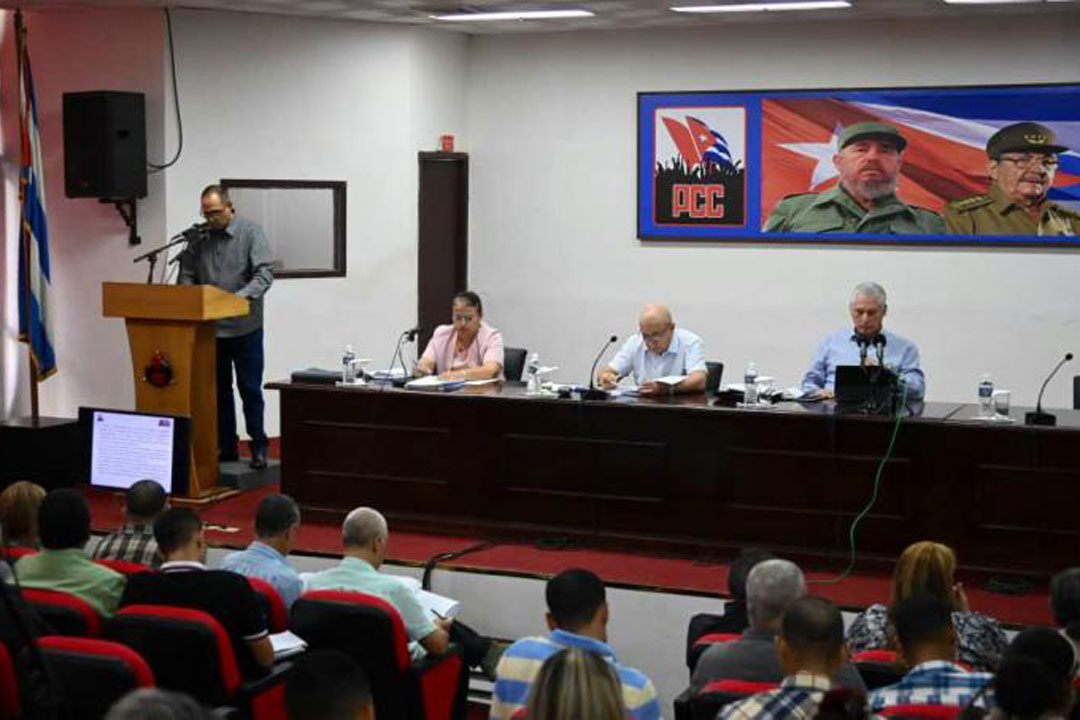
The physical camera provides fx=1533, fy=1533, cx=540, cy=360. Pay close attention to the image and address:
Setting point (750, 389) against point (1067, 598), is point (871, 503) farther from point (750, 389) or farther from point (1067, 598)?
point (1067, 598)

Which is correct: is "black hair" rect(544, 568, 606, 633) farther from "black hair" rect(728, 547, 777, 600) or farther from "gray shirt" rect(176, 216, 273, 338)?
"gray shirt" rect(176, 216, 273, 338)

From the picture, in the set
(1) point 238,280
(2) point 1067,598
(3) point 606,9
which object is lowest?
(2) point 1067,598

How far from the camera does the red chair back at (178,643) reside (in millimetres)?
4340

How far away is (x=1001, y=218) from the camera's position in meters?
10.1

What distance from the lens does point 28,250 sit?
9.32 meters

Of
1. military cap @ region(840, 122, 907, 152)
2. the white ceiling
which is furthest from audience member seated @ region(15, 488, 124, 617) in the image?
military cap @ region(840, 122, 907, 152)

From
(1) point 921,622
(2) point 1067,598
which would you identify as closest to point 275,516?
(1) point 921,622

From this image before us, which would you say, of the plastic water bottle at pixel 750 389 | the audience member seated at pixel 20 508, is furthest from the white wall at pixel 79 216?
the audience member seated at pixel 20 508

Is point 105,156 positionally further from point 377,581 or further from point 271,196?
point 377,581

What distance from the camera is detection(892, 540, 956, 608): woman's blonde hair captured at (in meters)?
4.57

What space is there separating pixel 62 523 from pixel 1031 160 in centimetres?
721

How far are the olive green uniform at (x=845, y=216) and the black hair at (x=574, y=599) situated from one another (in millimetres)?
6807

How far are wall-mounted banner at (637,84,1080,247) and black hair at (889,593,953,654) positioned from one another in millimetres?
6528

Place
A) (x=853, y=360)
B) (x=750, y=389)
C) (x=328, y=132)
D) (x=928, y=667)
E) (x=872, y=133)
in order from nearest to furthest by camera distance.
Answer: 1. (x=928, y=667)
2. (x=750, y=389)
3. (x=853, y=360)
4. (x=872, y=133)
5. (x=328, y=132)
